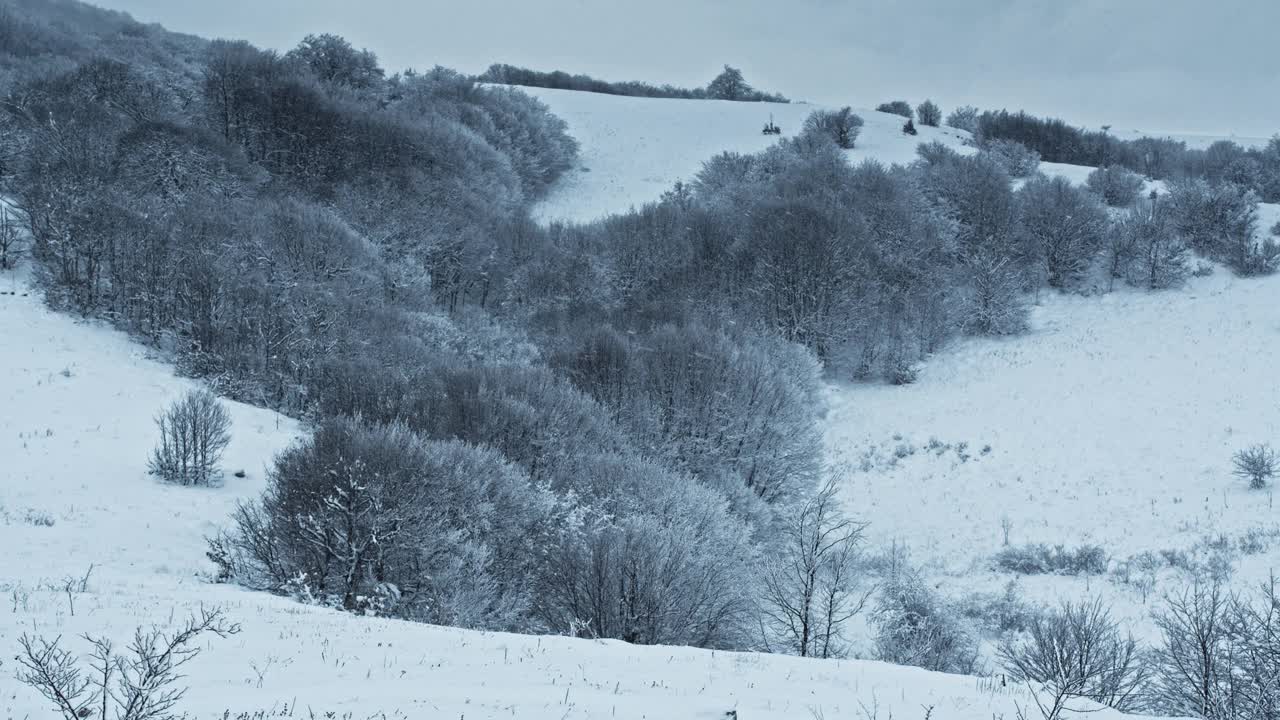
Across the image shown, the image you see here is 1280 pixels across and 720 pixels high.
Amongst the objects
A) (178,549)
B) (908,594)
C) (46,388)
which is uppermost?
(46,388)

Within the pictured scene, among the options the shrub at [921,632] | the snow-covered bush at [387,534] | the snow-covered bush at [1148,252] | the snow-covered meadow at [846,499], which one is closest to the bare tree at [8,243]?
the snow-covered meadow at [846,499]

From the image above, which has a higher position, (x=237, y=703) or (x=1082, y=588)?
(x=237, y=703)

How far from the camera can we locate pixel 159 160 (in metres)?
43.4

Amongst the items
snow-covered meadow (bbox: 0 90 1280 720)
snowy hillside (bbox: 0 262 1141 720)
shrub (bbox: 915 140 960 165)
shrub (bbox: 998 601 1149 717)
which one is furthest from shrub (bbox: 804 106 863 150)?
snowy hillside (bbox: 0 262 1141 720)

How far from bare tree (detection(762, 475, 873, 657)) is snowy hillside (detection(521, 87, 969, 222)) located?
44469 millimetres

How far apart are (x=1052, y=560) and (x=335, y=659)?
2383 centimetres

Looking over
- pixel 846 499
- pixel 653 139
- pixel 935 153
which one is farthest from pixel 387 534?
pixel 653 139

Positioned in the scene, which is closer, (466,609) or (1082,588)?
(466,609)

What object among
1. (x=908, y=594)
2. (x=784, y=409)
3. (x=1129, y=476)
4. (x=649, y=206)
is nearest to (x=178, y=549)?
(x=908, y=594)

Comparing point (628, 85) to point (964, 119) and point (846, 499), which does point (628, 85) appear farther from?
point (846, 499)

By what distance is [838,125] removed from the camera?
74.8m

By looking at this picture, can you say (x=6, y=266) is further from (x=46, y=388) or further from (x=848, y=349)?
(x=848, y=349)

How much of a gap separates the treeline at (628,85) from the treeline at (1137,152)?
1315 inches

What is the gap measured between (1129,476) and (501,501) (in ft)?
79.4
